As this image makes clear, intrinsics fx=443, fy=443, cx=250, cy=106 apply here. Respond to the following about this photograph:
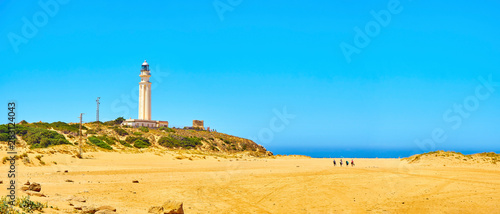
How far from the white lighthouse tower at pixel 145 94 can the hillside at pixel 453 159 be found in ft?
137

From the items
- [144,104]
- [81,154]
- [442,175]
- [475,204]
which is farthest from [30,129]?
[475,204]

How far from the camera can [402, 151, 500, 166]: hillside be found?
32.8 metres

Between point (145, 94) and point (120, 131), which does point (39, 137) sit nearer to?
point (120, 131)

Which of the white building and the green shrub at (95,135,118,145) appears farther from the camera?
the white building

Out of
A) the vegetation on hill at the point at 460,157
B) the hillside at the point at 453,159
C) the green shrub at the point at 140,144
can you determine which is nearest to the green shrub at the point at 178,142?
the green shrub at the point at 140,144

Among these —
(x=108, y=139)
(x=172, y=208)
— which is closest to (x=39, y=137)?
(x=108, y=139)

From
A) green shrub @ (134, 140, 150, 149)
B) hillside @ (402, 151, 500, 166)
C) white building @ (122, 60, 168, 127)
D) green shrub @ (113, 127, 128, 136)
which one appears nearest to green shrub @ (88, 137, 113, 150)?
green shrub @ (134, 140, 150, 149)

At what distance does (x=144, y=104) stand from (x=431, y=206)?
5477cm

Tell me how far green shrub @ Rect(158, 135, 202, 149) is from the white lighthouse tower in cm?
1445

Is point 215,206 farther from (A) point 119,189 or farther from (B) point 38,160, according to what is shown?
(B) point 38,160

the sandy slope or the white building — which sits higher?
the white building

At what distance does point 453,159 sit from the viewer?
112 feet

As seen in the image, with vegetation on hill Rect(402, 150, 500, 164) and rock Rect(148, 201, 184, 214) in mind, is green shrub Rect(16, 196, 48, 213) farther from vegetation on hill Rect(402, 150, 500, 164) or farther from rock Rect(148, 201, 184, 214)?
vegetation on hill Rect(402, 150, 500, 164)

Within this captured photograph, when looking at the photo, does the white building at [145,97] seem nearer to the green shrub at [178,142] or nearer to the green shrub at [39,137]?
the green shrub at [178,142]
